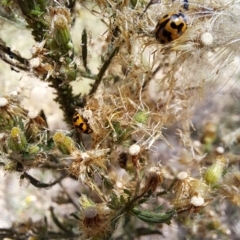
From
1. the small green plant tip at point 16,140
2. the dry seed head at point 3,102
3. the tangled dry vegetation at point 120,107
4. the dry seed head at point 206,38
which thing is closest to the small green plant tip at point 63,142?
the tangled dry vegetation at point 120,107

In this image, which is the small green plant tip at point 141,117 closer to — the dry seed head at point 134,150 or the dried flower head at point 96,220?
the dry seed head at point 134,150

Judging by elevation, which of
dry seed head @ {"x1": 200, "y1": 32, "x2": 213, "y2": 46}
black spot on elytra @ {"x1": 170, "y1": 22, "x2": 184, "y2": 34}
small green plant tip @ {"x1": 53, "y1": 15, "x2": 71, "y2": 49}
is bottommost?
dry seed head @ {"x1": 200, "y1": 32, "x2": 213, "y2": 46}

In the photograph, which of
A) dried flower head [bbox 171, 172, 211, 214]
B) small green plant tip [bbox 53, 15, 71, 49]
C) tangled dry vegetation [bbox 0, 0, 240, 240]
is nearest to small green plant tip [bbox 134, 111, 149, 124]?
tangled dry vegetation [bbox 0, 0, 240, 240]

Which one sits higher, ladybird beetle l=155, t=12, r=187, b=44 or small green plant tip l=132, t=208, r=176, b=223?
ladybird beetle l=155, t=12, r=187, b=44

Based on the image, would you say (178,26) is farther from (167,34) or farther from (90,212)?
(90,212)

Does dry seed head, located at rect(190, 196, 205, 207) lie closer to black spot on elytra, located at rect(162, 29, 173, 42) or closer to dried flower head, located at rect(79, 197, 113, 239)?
dried flower head, located at rect(79, 197, 113, 239)

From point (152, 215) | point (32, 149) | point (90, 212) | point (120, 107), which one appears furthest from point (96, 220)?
point (120, 107)

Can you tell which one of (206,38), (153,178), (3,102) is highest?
(206,38)
